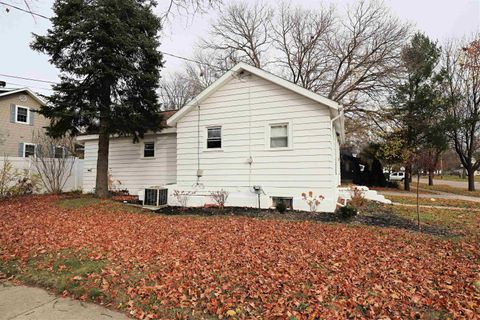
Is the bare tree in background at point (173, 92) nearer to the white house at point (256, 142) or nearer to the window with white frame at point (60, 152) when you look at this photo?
the window with white frame at point (60, 152)

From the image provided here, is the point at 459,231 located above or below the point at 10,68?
below

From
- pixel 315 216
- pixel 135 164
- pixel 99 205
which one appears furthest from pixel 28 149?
pixel 315 216

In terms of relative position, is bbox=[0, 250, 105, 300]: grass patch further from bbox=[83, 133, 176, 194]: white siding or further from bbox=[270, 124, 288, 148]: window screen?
bbox=[83, 133, 176, 194]: white siding

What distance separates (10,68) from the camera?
1484 cm

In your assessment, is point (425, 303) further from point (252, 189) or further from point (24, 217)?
point (24, 217)

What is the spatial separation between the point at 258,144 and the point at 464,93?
24.9m

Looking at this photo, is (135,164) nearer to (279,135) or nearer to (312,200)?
(279,135)

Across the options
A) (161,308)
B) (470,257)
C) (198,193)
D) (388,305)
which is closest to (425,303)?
(388,305)

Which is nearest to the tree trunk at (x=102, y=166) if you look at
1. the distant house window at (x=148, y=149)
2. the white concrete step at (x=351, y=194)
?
the distant house window at (x=148, y=149)

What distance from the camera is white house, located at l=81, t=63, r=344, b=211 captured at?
9.45m

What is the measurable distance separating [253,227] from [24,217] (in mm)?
7358

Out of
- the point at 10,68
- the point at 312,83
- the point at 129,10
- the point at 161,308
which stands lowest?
the point at 161,308

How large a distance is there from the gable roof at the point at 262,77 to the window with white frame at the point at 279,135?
136 cm

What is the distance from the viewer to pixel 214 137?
11.3 metres
